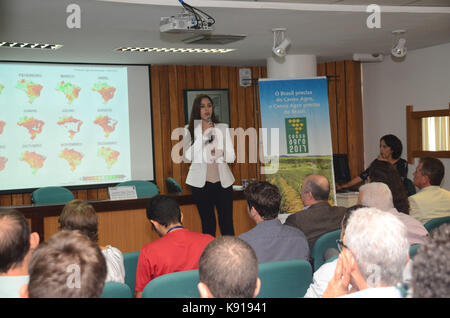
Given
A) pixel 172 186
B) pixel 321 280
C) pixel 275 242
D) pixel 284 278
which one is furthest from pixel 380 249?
pixel 172 186

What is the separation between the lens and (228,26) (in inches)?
207

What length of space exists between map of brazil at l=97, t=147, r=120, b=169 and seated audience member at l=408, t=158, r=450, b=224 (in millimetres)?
4612

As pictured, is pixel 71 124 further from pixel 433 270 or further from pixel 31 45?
pixel 433 270

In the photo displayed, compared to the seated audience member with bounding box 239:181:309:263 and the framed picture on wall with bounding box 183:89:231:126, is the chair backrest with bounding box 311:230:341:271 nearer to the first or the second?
the seated audience member with bounding box 239:181:309:263

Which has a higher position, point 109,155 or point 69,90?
point 69,90

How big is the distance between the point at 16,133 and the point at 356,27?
4712 millimetres

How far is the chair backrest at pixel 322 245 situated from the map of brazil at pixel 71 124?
5.06 m

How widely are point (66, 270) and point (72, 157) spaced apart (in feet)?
19.9

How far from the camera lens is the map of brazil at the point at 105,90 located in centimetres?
745

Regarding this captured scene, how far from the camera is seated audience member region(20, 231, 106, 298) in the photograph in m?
1.54

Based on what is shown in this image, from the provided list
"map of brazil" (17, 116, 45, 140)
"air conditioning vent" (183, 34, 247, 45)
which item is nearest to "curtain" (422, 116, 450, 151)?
"air conditioning vent" (183, 34, 247, 45)

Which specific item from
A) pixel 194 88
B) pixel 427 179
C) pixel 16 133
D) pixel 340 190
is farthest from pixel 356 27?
pixel 16 133

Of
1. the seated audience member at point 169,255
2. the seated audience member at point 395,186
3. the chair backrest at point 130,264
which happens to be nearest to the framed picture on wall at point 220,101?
the seated audience member at point 395,186

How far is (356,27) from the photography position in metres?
5.64
